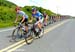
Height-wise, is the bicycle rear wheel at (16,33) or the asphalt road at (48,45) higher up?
the bicycle rear wheel at (16,33)

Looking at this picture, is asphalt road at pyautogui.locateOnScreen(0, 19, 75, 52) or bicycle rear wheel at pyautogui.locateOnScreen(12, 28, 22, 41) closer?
asphalt road at pyautogui.locateOnScreen(0, 19, 75, 52)

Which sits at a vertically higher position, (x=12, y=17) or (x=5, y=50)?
(x=5, y=50)

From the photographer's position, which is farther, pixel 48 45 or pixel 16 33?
pixel 16 33

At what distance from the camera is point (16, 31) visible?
15.5 meters

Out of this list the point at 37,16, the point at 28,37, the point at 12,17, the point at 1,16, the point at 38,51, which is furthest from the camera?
the point at 12,17

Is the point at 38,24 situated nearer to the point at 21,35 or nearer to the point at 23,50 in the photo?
the point at 21,35

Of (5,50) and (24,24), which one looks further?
(24,24)

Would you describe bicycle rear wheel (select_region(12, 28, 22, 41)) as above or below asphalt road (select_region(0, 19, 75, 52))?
above

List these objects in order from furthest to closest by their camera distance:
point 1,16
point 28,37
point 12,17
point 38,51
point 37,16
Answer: point 12,17, point 1,16, point 37,16, point 28,37, point 38,51

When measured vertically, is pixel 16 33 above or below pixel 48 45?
above

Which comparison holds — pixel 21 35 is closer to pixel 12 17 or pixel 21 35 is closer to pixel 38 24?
pixel 38 24

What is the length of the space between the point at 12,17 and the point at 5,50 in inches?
2020

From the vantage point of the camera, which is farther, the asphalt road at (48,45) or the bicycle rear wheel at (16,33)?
the bicycle rear wheel at (16,33)

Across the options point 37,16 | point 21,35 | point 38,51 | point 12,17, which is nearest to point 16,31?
A: point 21,35
